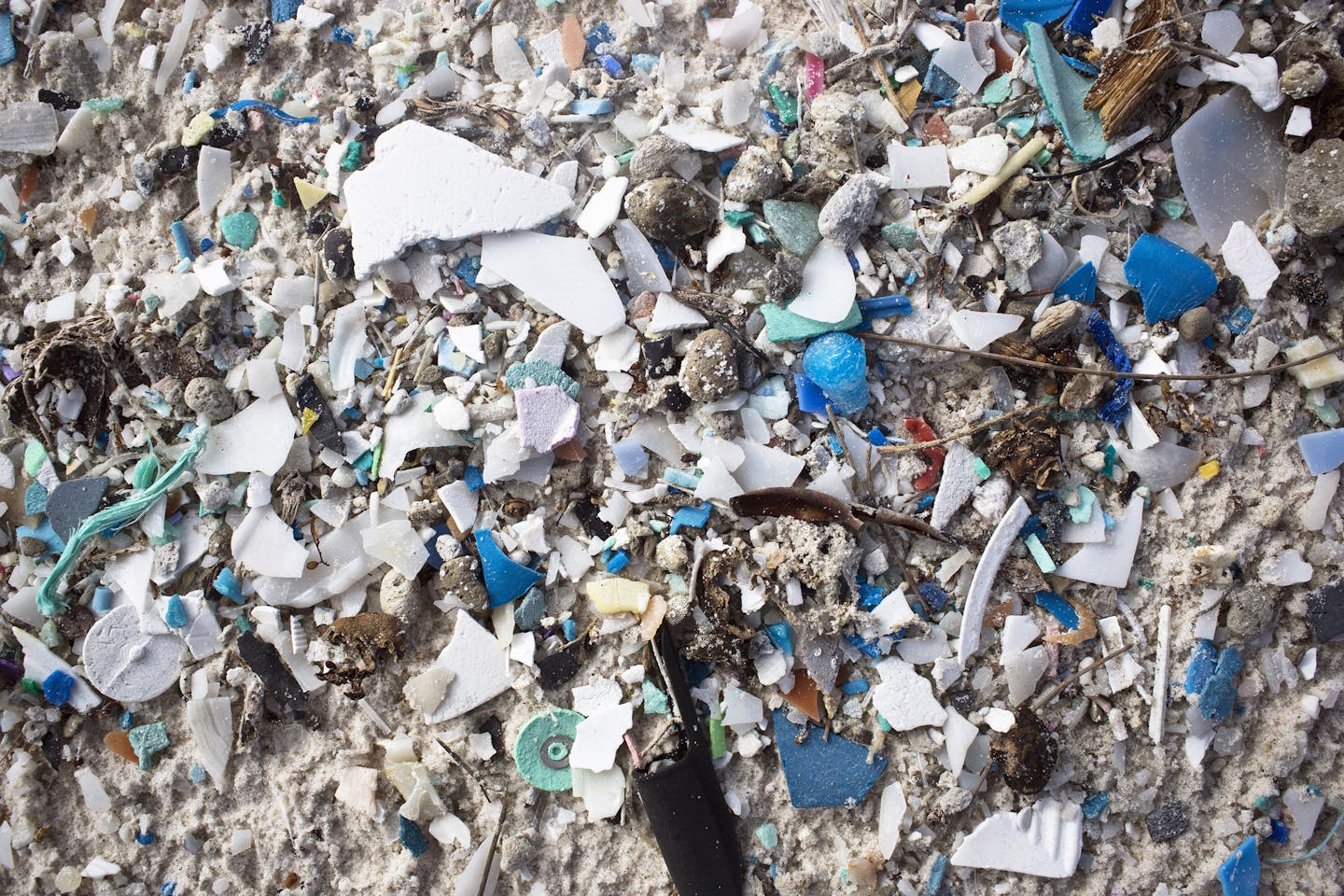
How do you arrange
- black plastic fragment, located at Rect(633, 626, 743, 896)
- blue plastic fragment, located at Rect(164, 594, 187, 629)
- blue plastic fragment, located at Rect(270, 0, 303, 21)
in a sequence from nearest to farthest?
black plastic fragment, located at Rect(633, 626, 743, 896) → blue plastic fragment, located at Rect(164, 594, 187, 629) → blue plastic fragment, located at Rect(270, 0, 303, 21)

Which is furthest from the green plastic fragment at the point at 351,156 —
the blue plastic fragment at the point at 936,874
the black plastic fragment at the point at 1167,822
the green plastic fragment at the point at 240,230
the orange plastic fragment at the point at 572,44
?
the black plastic fragment at the point at 1167,822

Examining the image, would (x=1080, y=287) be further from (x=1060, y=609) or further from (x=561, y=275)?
(x=561, y=275)

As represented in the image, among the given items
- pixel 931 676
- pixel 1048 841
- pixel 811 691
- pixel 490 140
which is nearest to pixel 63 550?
pixel 490 140

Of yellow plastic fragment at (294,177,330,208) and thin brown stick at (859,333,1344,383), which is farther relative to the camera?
yellow plastic fragment at (294,177,330,208)

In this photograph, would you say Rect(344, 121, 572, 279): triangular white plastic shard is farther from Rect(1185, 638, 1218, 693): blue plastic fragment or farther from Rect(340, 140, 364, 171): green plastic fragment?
Rect(1185, 638, 1218, 693): blue plastic fragment

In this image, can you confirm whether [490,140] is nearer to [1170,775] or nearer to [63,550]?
[63,550]

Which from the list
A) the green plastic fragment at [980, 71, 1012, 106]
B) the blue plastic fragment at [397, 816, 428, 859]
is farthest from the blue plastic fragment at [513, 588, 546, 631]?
the green plastic fragment at [980, 71, 1012, 106]
